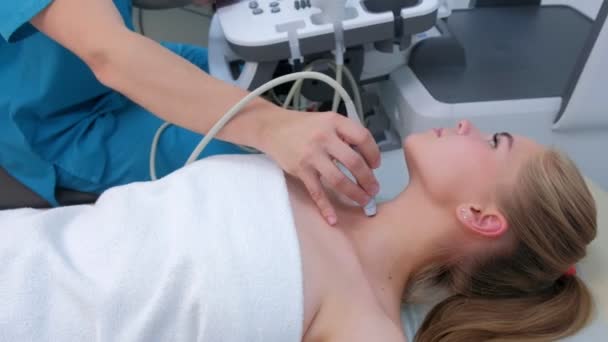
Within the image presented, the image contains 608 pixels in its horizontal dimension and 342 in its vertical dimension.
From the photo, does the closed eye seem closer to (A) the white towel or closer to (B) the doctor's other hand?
(B) the doctor's other hand

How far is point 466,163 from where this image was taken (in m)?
0.86

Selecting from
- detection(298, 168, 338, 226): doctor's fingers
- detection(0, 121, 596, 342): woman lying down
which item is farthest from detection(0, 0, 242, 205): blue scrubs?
detection(298, 168, 338, 226): doctor's fingers

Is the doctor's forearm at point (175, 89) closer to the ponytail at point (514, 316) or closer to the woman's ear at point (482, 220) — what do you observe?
the woman's ear at point (482, 220)

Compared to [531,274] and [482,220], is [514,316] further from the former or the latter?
[482,220]

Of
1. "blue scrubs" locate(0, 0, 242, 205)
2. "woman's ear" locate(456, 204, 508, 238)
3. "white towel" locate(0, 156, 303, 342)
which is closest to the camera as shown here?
"white towel" locate(0, 156, 303, 342)

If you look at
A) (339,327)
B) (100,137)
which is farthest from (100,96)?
(339,327)

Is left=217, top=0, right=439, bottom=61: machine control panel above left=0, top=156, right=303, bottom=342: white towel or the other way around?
above

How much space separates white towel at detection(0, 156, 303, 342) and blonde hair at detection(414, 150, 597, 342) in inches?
12.7

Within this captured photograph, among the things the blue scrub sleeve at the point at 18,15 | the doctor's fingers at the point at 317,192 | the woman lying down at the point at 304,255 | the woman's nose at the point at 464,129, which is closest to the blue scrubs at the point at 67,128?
the blue scrub sleeve at the point at 18,15

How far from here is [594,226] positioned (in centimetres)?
87

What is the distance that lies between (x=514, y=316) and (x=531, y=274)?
0.27ft

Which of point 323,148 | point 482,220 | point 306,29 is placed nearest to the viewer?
point 323,148

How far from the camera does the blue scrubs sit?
962mm

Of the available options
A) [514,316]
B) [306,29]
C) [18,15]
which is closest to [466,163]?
[514,316]
